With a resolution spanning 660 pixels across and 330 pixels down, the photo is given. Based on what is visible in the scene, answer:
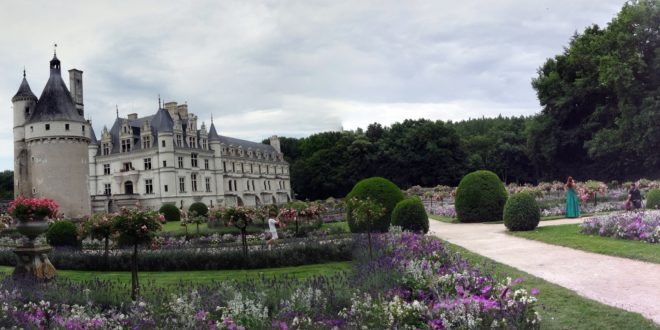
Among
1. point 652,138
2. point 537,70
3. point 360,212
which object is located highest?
point 537,70

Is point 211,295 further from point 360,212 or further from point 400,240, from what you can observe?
point 400,240

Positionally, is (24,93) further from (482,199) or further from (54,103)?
(482,199)

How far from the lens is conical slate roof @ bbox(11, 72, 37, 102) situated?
43656 millimetres

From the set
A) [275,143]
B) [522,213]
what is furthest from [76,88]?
[522,213]

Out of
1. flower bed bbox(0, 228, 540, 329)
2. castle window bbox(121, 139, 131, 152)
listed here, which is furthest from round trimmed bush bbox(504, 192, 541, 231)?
castle window bbox(121, 139, 131, 152)

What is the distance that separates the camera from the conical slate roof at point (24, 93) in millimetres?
43656

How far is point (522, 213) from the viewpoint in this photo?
49.1 ft

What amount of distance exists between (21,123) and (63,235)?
103ft

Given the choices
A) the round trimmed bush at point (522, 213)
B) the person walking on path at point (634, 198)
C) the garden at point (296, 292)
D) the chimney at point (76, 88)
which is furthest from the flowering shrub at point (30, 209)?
the chimney at point (76, 88)

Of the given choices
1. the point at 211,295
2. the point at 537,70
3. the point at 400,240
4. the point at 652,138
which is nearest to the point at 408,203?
the point at 400,240

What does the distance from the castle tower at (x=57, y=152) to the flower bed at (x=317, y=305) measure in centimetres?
3347

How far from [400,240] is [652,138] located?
2663 cm

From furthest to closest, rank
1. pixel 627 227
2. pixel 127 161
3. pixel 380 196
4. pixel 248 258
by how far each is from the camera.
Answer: pixel 127 161, pixel 380 196, pixel 248 258, pixel 627 227

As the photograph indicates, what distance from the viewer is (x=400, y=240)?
11.6 meters
